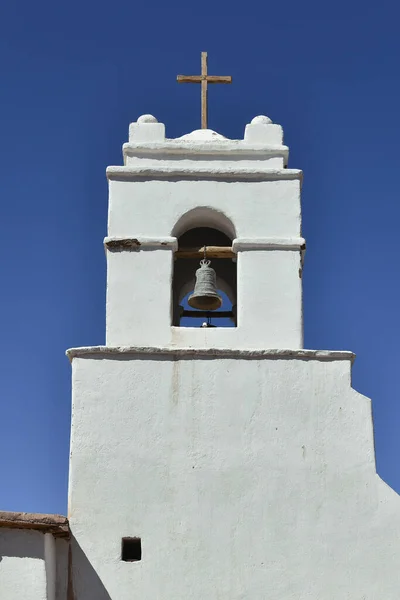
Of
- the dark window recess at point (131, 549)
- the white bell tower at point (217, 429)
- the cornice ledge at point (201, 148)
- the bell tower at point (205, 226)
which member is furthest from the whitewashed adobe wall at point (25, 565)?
the cornice ledge at point (201, 148)

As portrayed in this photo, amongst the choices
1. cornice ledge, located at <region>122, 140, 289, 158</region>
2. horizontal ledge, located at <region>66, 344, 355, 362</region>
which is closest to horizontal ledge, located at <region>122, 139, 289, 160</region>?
cornice ledge, located at <region>122, 140, 289, 158</region>

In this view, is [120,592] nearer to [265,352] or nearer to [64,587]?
[64,587]

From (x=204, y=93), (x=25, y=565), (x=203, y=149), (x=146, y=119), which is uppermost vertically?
(x=204, y=93)

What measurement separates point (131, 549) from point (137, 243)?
8.49 ft

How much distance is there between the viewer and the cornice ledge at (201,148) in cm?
983

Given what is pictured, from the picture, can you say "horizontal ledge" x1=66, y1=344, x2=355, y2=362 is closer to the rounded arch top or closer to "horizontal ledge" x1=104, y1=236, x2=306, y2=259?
"horizontal ledge" x1=104, y1=236, x2=306, y2=259

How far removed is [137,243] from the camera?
946 cm

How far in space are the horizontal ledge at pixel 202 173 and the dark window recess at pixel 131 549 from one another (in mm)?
3191

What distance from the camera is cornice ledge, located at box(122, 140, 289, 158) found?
9.83m

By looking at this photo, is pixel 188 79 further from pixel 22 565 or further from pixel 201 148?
pixel 22 565

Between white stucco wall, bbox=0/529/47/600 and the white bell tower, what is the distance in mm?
476

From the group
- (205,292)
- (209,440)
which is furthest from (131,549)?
(205,292)

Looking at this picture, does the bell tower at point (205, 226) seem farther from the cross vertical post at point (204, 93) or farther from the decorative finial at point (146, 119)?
the cross vertical post at point (204, 93)

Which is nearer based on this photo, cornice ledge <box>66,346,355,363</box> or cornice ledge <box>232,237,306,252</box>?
cornice ledge <box>66,346,355,363</box>
